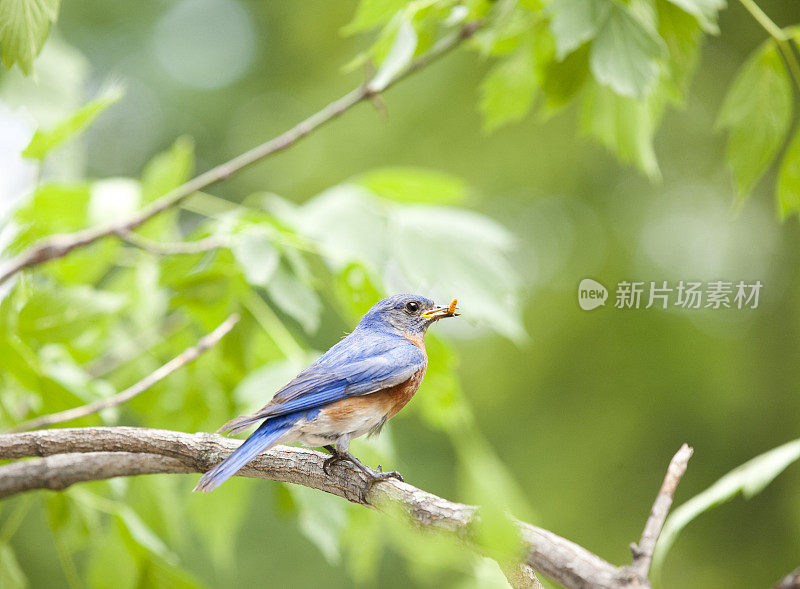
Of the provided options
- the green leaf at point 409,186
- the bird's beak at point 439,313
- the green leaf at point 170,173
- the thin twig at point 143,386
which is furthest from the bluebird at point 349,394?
the green leaf at point 170,173

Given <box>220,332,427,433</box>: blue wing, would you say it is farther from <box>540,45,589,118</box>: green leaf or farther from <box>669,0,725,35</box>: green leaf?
<box>669,0,725,35</box>: green leaf

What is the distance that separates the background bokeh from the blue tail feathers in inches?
90.6

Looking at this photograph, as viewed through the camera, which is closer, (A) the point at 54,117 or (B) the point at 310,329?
(B) the point at 310,329

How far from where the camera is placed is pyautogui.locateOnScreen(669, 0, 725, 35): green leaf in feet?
4.23

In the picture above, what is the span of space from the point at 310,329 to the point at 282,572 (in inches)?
123

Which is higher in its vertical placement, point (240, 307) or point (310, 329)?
point (240, 307)

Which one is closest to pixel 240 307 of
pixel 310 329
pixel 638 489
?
pixel 310 329

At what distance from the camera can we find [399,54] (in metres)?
1.27

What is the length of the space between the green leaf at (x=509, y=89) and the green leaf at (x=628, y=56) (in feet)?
1.53

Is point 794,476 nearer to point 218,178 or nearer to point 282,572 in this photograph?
point 282,572

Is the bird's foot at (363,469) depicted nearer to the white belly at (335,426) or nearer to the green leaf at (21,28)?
the white belly at (335,426)

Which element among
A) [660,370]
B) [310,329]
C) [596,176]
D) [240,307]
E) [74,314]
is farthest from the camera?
[596,176]

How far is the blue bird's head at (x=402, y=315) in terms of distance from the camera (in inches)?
47.1

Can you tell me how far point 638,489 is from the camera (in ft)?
11.7
